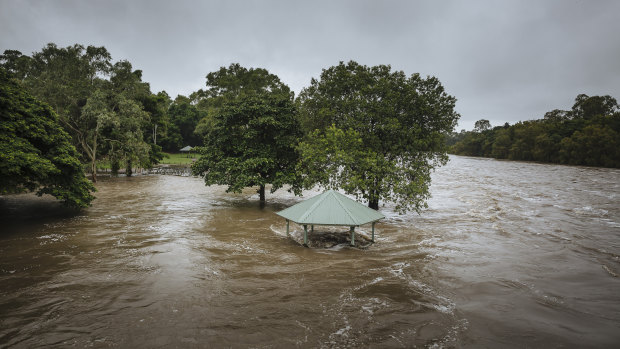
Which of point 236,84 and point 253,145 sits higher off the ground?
point 236,84

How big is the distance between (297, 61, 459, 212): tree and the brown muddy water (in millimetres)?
3187

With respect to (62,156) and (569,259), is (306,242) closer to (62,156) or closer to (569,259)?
(569,259)

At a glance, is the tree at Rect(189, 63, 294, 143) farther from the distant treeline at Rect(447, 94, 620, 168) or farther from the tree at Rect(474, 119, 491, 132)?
the tree at Rect(474, 119, 491, 132)

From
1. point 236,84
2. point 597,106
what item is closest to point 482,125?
point 597,106

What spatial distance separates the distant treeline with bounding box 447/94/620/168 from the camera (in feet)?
223

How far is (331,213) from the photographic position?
13.1 meters

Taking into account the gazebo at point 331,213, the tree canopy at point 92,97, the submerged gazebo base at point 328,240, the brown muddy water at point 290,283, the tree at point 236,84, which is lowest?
the brown muddy water at point 290,283

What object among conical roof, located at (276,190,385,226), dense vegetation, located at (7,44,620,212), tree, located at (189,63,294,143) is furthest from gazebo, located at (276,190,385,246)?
tree, located at (189,63,294,143)

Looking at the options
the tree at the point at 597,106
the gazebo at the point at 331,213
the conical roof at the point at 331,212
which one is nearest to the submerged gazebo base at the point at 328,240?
the gazebo at the point at 331,213

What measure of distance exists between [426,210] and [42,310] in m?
23.6

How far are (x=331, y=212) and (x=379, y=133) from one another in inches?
363

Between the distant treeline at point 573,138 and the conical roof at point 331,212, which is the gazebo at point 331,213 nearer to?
the conical roof at point 331,212

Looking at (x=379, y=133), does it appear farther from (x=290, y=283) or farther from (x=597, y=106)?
(x=597, y=106)

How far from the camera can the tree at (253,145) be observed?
66.9 ft
